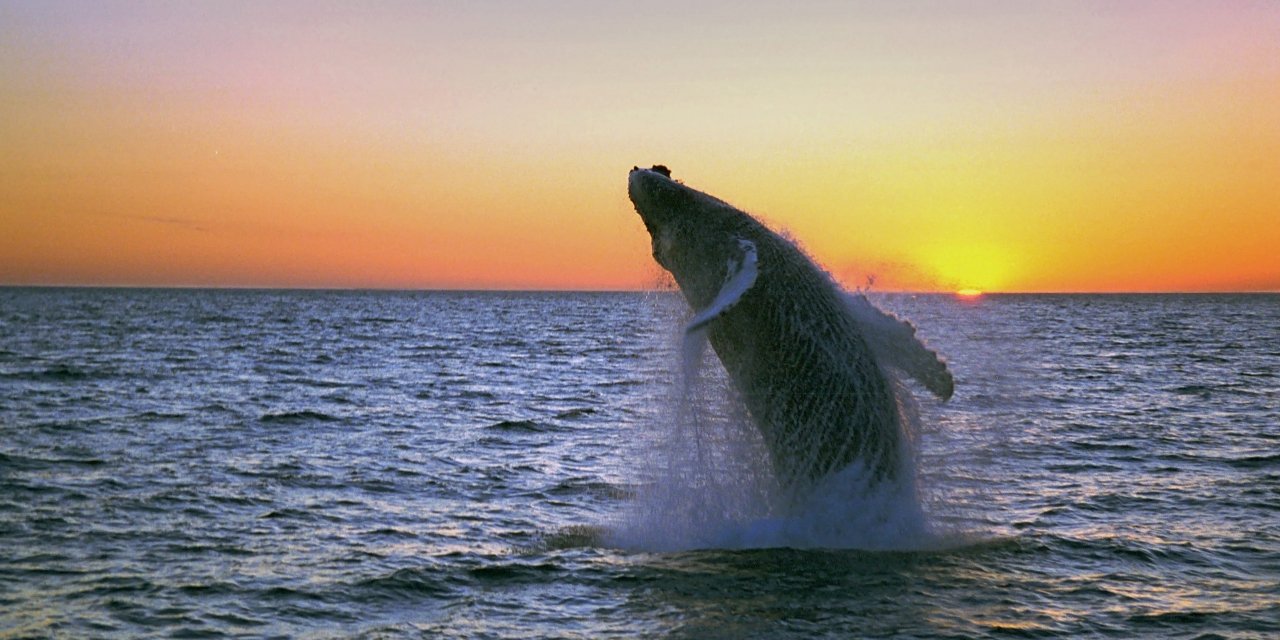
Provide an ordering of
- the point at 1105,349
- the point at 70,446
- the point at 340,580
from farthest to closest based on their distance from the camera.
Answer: the point at 1105,349 → the point at 70,446 → the point at 340,580

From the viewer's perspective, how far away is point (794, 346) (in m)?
10.0

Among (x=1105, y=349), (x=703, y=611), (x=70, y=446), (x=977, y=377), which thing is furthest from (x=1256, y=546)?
(x=1105, y=349)

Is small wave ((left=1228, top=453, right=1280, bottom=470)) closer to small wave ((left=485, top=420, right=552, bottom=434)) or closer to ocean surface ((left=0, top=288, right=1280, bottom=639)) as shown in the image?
ocean surface ((left=0, top=288, right=1280, bottom=639))

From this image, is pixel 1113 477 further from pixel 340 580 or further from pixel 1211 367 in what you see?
pixel 1211 367

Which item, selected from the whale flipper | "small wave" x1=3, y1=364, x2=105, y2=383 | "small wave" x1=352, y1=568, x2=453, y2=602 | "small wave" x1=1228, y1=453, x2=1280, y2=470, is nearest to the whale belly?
the whale flipper

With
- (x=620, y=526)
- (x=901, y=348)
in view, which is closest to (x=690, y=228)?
(x=901, y=348)

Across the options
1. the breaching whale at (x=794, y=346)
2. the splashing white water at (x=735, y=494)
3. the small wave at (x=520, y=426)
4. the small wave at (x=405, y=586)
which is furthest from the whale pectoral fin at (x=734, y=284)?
the small wave at (x=520, y=426)

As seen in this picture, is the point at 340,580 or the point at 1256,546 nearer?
the point at 340,580

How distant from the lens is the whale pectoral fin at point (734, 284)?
9172 mm

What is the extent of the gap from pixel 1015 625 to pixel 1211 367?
32.3 meters

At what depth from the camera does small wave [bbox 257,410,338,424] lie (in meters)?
21.1

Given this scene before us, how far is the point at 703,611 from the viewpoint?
843 cm

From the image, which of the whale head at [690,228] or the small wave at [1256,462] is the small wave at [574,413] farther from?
the whale head at [690,228]

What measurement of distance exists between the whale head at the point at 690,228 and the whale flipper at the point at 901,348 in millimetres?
1239
